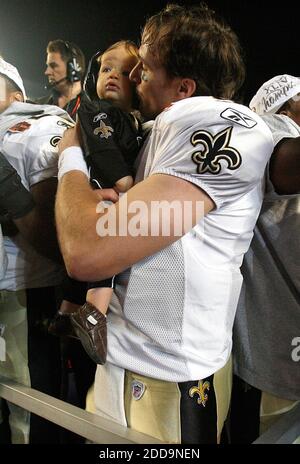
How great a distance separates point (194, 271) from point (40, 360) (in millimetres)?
686

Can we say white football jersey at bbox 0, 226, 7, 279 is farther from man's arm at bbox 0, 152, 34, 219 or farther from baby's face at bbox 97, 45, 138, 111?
baby's face at bbox 97, 45, 138, 111

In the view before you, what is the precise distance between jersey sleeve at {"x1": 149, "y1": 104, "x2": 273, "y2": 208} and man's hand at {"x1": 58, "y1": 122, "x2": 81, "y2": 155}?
0.79 feet

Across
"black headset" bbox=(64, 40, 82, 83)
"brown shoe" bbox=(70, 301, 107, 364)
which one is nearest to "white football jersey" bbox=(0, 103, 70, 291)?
"brown shoe" bbox=(70, 301, 107, 364)

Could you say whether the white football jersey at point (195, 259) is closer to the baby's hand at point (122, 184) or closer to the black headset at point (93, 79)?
the baby's hand at point (122, 184)

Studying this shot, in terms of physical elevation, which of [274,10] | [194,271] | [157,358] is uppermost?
[274,10]

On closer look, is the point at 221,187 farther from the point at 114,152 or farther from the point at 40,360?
the point at 40,360

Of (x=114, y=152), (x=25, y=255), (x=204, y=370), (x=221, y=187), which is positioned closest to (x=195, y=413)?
(x=204, y=370)

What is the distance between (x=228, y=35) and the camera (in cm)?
92

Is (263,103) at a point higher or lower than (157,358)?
higher

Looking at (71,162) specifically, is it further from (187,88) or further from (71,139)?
(187,88)

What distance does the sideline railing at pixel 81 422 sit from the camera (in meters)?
0.72

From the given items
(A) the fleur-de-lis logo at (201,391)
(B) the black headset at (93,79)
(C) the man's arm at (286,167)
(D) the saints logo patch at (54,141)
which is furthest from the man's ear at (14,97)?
(A) the fleur-de-lis logo at (201,391)

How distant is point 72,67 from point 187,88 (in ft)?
5.07

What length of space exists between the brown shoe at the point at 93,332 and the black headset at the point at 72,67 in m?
1.69
